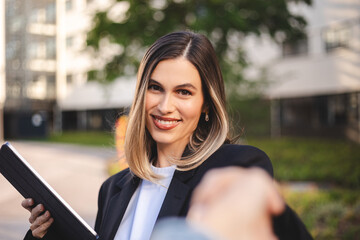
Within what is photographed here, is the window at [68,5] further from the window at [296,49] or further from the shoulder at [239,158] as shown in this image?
the shoulder at [239,158]

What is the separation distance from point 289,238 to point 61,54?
114 ft

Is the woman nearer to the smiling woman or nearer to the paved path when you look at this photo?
the smiling woman

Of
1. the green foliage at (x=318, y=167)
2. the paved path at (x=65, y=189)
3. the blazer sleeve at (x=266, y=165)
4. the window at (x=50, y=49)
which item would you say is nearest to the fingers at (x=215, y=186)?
the blazer sleeve at (x=266, y=165)

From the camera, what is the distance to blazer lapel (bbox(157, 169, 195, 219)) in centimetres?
131

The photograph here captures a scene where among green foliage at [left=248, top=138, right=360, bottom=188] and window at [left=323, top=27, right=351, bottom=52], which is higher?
window at [left=323, top=27, right=351, bottom=52]

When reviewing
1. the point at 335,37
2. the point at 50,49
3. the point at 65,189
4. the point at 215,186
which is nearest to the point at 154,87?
the point at 215,186

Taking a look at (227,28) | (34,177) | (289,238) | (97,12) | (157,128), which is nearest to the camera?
(289,238)

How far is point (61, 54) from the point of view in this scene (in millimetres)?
33375

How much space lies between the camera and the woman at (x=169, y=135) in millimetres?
1382

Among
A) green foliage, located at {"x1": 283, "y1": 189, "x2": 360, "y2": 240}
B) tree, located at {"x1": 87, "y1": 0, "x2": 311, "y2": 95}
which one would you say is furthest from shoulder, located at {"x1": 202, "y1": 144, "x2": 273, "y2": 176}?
tree, located at {"x1": 87, "y1": 0, "x2": 311, "y2": 95}

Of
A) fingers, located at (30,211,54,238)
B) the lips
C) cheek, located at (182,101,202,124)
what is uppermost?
cheek, located at (182,101,202,124)

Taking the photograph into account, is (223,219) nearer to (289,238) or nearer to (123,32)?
(289,238)

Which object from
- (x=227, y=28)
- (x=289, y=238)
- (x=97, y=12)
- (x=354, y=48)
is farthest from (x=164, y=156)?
(x=354, y=48)

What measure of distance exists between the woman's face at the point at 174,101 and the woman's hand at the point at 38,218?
0.52 metres
